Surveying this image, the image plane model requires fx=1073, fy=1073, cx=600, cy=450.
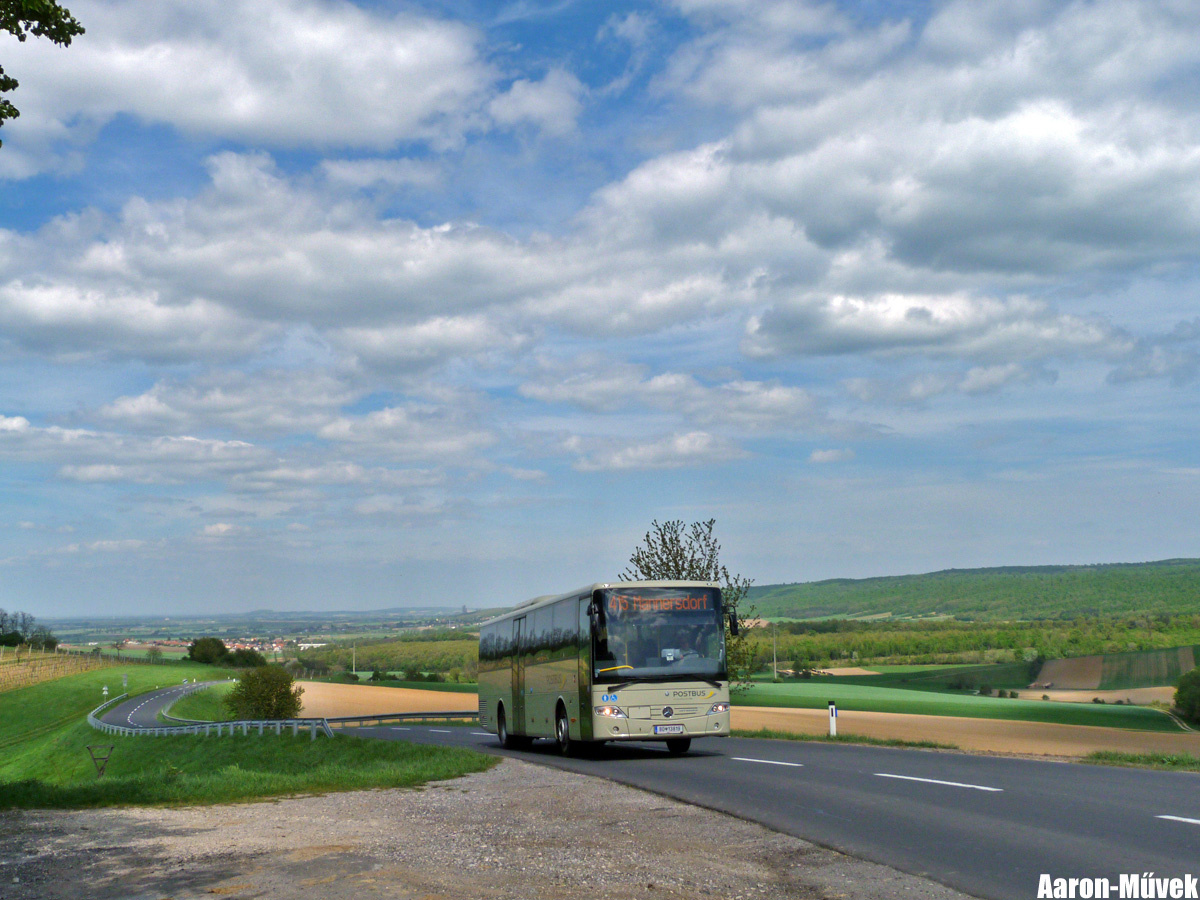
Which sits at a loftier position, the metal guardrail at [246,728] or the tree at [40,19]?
the tree at [40,19]

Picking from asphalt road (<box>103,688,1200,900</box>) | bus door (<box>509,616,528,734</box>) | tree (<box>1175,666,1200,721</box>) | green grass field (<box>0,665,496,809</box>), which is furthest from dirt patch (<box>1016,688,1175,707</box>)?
asphalt road (<box>103,688,1200,900</box>)

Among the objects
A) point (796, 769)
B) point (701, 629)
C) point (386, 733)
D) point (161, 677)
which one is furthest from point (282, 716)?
point (161, 677)

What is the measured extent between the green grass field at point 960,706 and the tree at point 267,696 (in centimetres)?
2493

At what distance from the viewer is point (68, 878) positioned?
30.2 feet

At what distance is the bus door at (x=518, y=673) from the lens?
2640 cm

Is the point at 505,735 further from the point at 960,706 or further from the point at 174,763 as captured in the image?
the point at 960,706

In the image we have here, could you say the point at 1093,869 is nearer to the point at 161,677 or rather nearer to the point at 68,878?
the point at 68,878

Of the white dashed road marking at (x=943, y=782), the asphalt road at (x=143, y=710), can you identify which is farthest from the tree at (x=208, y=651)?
the white dashed road marking at (x=943, y=782)

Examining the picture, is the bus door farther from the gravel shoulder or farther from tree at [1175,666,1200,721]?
tree at [1175,666,1200,721]

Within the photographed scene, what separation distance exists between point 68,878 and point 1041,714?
67.3m

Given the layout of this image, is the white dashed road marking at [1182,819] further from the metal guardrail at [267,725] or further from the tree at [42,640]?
the tree at [42,640]

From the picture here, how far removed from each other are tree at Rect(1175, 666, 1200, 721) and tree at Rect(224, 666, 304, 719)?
55.4 m

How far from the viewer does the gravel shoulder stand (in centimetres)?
834

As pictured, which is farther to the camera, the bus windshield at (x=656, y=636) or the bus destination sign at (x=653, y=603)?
the bus destination sign at (x=653, y=603)
